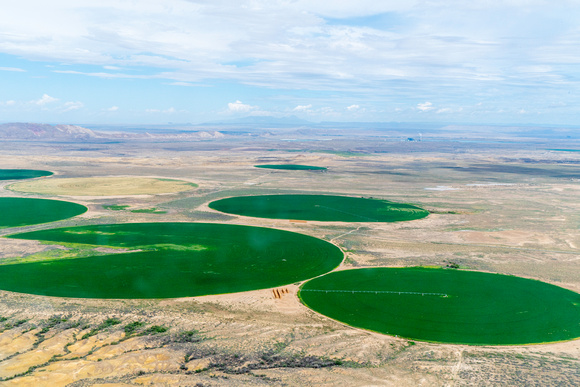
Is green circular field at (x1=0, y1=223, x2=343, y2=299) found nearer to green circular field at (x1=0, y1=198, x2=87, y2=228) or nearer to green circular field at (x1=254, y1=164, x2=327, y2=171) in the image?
green circular field at (x1=0, y1=198, x2=87, y2=228)

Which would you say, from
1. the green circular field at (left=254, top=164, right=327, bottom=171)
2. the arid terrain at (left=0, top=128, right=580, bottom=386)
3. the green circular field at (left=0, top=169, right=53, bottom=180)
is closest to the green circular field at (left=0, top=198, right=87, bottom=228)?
the arid terrain at (left=0, top=128, right=580, bottom=386)

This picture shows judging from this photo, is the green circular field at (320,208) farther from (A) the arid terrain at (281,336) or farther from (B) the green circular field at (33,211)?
(B) the green circular field at (33,211)

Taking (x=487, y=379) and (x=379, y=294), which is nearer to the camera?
(x=487, y=379)

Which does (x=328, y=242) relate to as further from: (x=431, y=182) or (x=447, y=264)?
(x=431, y=182)

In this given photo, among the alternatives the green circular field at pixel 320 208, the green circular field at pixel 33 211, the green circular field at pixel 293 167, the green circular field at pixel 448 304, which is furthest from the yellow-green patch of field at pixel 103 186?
the green circular field at pixel 448 304

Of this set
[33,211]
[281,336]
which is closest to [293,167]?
[33,211]

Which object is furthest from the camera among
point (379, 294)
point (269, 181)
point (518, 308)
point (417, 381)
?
point (269, 181)

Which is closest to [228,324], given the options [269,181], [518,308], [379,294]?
[379,294]
